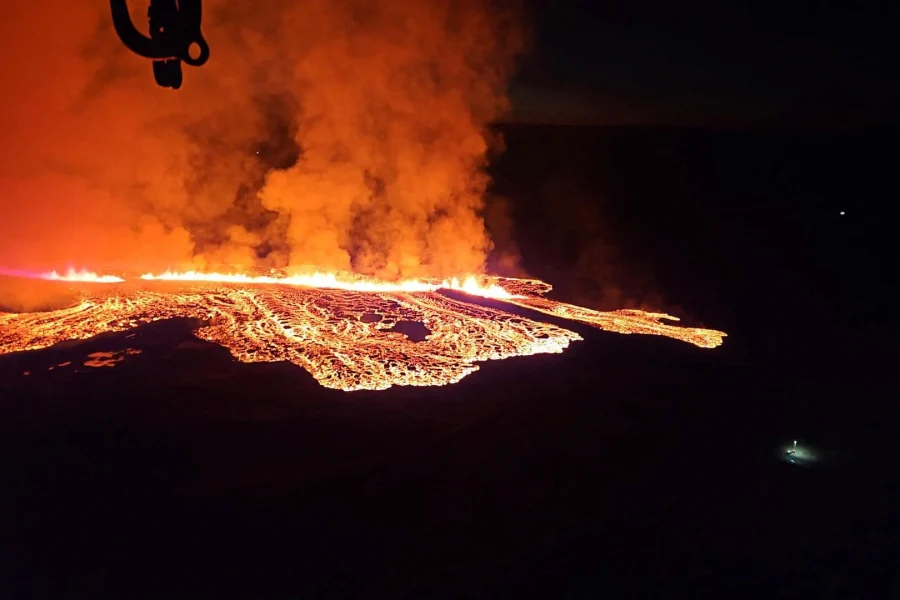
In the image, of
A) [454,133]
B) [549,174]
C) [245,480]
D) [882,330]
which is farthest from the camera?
[549,174]

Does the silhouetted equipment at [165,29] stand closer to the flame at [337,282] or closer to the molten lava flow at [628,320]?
the flame at [337,282]

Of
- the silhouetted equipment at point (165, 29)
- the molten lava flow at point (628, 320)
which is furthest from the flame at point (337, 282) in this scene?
the silhouetted equipment at point (165, 29)

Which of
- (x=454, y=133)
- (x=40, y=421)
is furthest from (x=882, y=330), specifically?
(x=40, y=421)

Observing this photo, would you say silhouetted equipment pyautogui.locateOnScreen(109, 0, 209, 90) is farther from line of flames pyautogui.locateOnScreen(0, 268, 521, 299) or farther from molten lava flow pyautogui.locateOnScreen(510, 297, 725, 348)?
molten lava flow pyautogui.locateOnScreen(510, 297, 725, 348)

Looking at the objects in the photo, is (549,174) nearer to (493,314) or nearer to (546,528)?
(493,314)

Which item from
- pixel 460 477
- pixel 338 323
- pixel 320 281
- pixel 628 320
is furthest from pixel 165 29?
pixel 628 320

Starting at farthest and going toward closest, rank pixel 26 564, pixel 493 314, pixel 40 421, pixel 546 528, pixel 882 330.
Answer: pixel 882 330, pixel 493 314, pixel 40 421, pixel 546 528, pixel 26 564

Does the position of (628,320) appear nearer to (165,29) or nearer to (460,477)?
(460,477)

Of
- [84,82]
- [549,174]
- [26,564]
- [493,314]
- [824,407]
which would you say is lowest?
[26,564]

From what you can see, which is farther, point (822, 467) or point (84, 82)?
point (84, 82)
